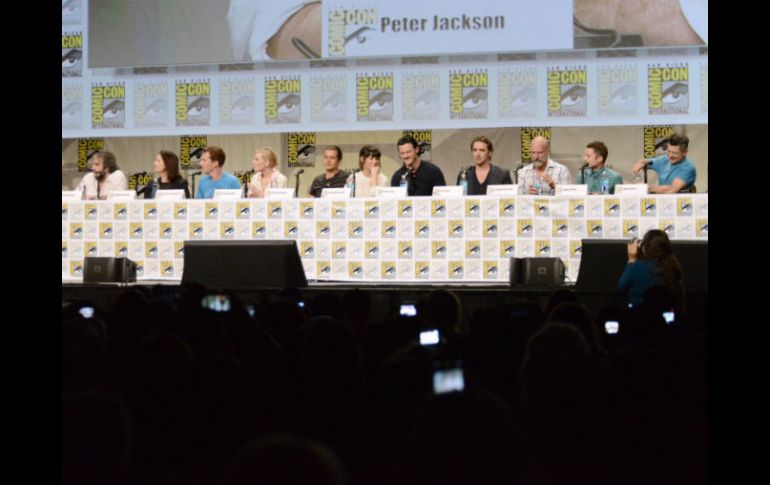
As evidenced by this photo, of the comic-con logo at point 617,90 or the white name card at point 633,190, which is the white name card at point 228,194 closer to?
the white name card at point 633,190

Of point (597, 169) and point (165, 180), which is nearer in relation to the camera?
point (597, 169)

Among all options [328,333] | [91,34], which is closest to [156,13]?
[91,34]

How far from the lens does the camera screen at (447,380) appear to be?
11.3 ft

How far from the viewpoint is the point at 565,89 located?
13.2m

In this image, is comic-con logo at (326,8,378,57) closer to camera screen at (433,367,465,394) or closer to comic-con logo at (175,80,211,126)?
comic-con logo at (175,80,211,126)

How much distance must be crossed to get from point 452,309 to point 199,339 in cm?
271

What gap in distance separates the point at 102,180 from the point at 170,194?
60.2 inches

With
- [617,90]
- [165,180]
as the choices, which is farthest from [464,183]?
[165,180]

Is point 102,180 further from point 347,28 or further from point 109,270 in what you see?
point 347,28

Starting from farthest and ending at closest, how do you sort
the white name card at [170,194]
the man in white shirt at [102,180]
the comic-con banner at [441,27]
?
the man in white shirt at [102,180] → the comic-con banner at [441,27] → the white name card at [170,194]

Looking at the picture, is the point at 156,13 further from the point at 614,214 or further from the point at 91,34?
the point at 614,214

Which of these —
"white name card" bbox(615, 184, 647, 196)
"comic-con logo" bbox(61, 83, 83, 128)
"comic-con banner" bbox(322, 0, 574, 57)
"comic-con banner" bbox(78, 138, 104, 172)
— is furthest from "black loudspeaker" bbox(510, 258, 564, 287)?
"comic-con banner" bbox(78, 138, 104, 172)

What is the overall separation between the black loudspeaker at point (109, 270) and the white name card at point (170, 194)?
37.3 inches

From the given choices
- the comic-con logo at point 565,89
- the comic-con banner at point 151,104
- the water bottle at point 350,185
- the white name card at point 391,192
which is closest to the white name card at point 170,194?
the comic-con banner at point 151,104
